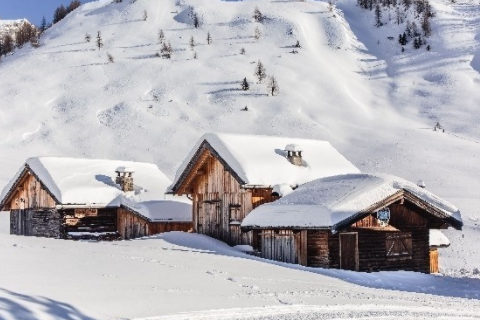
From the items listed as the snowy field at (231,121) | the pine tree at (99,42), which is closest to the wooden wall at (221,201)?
the snowy field at (231,121)

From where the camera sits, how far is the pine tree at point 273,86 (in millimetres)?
67062

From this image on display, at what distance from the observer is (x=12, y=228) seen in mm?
39531

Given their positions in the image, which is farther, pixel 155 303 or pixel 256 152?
pixel 256 152

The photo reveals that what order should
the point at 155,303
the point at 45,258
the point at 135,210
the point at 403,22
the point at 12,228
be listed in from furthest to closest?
1. the point at 403,22
2. the point at 12,228
3. the point at 135,210
4. the point at 45,258
5. the point at 155,303

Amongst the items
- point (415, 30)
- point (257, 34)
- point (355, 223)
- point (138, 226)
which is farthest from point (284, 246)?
point (415, 30)

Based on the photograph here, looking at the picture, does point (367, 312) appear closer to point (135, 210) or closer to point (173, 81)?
point (135, 210)

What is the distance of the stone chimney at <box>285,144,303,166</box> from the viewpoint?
29.1m

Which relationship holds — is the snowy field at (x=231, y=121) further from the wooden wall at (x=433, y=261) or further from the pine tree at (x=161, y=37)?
the pine tree at (x=161, y=37)

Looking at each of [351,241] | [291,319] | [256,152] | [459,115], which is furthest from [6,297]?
[459,115]

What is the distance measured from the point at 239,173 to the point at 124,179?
1047cm

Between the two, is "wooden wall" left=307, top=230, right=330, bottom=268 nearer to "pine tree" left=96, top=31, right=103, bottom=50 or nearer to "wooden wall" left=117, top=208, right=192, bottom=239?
"wooden wall" left=117, top=208, right=192, bottom=239

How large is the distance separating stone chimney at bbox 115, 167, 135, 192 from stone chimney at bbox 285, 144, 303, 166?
10035 mm

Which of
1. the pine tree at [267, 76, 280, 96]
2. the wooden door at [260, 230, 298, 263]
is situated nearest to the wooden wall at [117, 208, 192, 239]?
the wooden door at [260, 230, 298, 263]

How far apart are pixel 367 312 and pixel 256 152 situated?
16.3 metres
